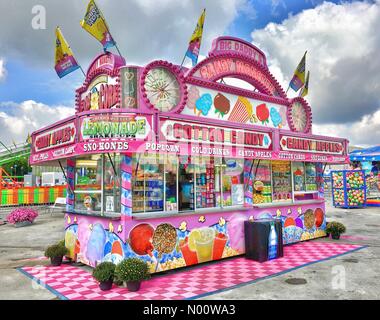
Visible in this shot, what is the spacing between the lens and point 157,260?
7.91 m

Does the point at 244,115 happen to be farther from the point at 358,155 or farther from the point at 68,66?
the point at 358,155

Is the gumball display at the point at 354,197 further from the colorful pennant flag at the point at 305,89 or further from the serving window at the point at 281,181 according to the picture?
the serving window at the point at 281,181

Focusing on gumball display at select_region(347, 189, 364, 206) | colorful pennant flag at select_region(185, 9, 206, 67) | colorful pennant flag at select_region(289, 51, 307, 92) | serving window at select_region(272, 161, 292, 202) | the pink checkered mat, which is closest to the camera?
the pink checkered mat

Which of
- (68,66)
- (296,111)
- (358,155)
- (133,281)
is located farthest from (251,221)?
(358,155)

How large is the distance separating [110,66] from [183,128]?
2.81 meters

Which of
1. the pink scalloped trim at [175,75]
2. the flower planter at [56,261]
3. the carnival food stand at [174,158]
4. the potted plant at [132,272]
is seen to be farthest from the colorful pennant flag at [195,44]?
the flower planter at [56,261]

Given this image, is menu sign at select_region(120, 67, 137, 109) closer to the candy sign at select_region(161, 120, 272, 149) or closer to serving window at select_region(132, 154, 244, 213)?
the candy sign at select_region(161, 120, 272, 149)

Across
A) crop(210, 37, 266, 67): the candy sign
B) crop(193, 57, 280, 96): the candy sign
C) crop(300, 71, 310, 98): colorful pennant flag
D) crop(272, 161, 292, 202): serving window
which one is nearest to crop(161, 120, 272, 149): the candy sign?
crop(272, 161, 292, 202): serving window

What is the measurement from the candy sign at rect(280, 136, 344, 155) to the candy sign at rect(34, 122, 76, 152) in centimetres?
671

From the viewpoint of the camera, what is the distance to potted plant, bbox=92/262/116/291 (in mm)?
6875

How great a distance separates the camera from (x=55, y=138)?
8.73 metres

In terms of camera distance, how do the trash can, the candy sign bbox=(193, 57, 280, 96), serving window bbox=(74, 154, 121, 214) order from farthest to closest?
the candy sign bbox=(193, 57, 280, 96)
the trash can
serving window bbox=(74, 154, 121, 214)

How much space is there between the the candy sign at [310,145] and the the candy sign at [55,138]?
6.71 meters
